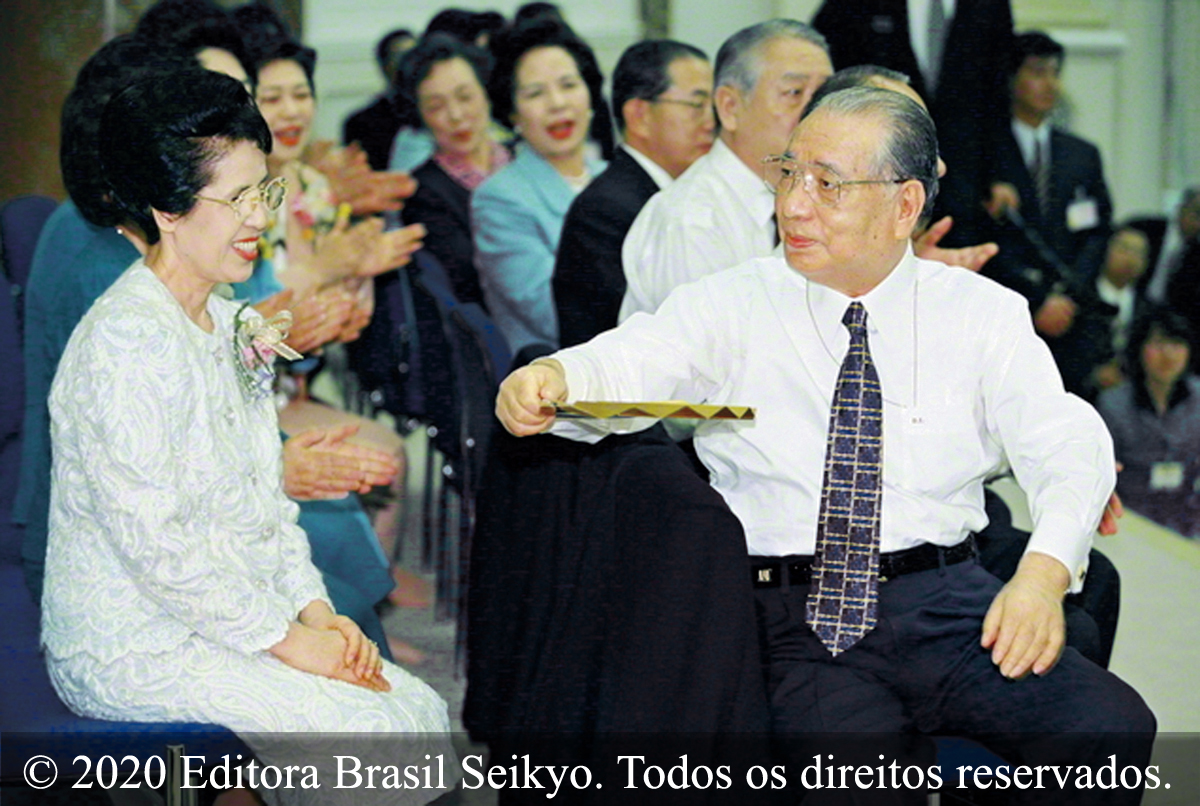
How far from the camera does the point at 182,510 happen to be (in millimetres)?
2088

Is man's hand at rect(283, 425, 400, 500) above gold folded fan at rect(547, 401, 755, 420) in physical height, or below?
below

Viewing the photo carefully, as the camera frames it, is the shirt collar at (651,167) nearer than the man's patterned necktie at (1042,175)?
Yes

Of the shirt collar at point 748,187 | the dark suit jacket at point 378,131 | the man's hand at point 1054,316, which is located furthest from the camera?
the dark suit jacket at point 378,131

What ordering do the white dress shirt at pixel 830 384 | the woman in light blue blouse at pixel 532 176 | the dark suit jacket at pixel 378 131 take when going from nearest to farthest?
the white dress shirt at pixel 830 384 < the woman in light blue blouse at pixel 532 176 < the dark suit jacket at pixel 378 131

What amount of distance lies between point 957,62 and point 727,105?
949mm

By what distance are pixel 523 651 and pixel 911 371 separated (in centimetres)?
76

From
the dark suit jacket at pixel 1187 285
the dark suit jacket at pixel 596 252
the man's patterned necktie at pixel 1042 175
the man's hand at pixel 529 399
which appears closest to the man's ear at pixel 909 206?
the man's hand at pixel 529 399

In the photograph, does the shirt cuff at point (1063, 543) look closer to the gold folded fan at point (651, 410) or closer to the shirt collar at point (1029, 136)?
the gold folded fan at point (651, 410)

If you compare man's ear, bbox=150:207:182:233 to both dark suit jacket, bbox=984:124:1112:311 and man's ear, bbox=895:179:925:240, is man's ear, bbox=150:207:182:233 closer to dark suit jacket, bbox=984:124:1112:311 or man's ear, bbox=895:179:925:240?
man's ear, bbox=895:179:925:240

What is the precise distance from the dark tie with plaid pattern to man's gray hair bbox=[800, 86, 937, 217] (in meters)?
0.30

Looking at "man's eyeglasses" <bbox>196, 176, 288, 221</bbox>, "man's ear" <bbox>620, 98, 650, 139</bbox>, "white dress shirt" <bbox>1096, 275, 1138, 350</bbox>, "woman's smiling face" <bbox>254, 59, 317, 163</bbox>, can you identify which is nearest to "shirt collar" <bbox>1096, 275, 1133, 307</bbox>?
"white dress shirt" <bbox>1096, 275, 1138, 350</bbox>

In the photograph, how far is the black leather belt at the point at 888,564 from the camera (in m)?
2.29

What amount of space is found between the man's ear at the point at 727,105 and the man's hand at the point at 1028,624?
1611mm

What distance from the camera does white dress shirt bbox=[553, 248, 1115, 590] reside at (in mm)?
2279
